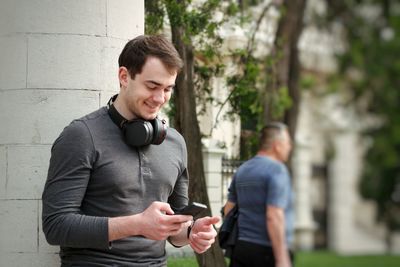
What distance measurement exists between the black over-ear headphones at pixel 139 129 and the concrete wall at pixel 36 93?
0.63 meters

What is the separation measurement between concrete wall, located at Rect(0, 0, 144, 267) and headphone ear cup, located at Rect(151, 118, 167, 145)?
2.29ft

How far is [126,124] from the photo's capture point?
3.25 m

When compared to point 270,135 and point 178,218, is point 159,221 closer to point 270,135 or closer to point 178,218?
point 178,218

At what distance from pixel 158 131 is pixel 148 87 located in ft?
0.66

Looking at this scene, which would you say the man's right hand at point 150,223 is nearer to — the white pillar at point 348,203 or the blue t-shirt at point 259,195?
the white pillar at point 348,203

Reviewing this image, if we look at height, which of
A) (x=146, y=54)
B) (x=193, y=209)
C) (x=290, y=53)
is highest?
(x=290, y=53)

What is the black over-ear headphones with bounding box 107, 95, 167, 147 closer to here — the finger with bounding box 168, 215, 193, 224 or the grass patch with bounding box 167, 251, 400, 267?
the finger with bounding box 168, 215, 193, 224

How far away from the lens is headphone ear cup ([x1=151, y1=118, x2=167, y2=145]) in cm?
328

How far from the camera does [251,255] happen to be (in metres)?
6.31

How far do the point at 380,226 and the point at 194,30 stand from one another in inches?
Answer: 91.3

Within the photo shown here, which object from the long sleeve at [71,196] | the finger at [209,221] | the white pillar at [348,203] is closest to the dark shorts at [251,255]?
the white pillar at [348,203]

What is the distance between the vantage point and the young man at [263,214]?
20.6ft

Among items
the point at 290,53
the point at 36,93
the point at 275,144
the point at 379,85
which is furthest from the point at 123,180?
the point at 290,53

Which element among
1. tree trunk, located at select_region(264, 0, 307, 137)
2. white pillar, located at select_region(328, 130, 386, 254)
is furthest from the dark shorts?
tree trunk, located at select_region(264, 0, 307, 137)
